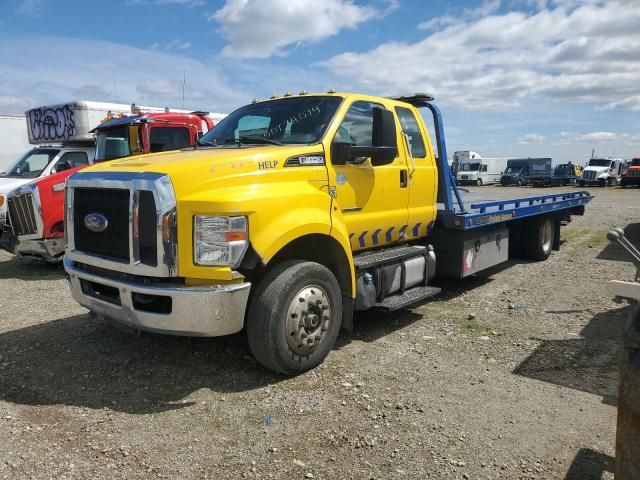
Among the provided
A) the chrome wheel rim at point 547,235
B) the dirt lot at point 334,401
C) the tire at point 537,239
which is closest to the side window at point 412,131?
the dirt lot at point 334,401

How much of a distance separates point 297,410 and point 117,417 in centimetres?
125

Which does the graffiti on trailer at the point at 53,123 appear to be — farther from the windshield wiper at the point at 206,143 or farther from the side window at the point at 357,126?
the side window at the point at 357,126

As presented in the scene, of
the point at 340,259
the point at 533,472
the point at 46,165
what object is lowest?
the point at 533,472

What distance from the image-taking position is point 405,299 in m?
5.24

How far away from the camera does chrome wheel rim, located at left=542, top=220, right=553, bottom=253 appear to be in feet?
30.0

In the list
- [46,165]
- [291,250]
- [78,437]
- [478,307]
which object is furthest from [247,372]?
[46,165]

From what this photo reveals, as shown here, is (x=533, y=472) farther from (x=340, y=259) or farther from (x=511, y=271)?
(x=511, y=271)

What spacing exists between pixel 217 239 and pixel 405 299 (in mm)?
2392

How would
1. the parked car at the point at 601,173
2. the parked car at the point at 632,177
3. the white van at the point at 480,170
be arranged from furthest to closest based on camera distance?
1. the white van at the point at 480,170
2. the parked car at the point at 601,173
3. the parked car at the point at 632,177

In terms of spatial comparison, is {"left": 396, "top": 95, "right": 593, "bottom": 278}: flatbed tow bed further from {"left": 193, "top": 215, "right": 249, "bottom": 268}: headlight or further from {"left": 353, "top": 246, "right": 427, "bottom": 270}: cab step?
{"left": 193, "top": 215, "right": 249, "bottom": 268}: headlight

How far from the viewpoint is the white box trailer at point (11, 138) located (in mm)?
14531

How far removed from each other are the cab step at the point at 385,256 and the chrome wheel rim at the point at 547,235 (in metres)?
4.34

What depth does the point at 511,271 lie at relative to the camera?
834 cm

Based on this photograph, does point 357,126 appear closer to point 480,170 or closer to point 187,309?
point 187,309
